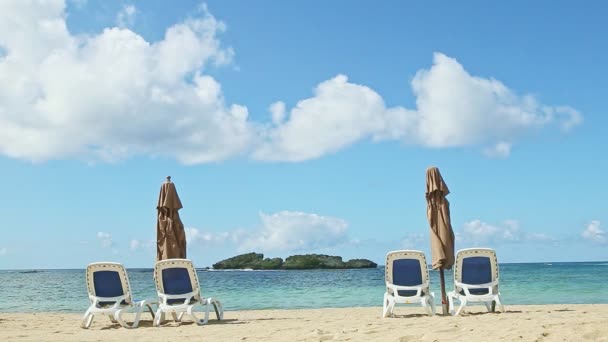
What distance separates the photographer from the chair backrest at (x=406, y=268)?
8922 millimetres

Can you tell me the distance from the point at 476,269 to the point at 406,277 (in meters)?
1.08

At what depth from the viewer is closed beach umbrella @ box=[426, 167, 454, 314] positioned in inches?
363

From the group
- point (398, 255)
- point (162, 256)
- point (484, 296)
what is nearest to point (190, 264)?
point (162, 256)

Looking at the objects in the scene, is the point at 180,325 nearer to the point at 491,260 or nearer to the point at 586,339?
the point at 491,260

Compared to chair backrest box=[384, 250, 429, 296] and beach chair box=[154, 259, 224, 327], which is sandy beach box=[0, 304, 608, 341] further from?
chair backrest box=[384, 250, 429, 296]

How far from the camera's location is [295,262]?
74.2m

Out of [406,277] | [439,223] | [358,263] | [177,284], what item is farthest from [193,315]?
[358,263]

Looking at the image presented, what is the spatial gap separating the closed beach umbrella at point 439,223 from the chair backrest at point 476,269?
26cm

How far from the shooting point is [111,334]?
804 cm

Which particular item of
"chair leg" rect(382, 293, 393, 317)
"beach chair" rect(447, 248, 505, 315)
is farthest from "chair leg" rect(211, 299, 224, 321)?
"beach chair" rect(447, 248, 505, 315)

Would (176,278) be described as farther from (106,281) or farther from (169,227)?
(169,227)

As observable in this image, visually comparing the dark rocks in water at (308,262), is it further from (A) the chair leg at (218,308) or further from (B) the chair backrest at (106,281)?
(B) the chair backrest at (106,281)

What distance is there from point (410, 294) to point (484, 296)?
1.10 meters

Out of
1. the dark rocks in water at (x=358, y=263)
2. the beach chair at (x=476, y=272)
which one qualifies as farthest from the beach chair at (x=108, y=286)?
the dark rocks in water at (x=358, y=263)
